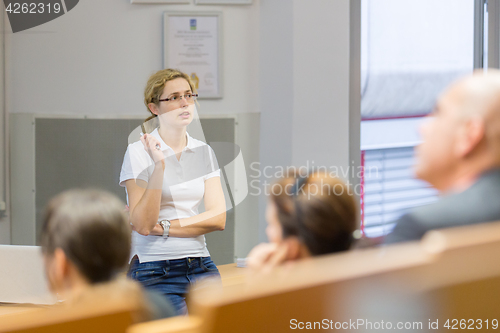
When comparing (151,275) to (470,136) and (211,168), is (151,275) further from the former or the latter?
(470,136)

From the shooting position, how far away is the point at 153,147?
2.01m

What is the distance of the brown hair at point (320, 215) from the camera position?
30.5 inches

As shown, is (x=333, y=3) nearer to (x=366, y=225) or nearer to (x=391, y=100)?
(x=391, y=100)

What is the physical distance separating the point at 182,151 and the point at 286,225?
136 centimetres

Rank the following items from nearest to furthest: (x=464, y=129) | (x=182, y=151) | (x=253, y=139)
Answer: (x=464, y=129) → (x=182, y=151) → (x=253, y=139)

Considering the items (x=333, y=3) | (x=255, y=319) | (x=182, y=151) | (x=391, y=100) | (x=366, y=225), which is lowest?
(x=366, y=225)

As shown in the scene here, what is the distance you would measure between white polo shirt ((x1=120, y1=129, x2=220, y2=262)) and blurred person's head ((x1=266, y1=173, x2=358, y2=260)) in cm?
118

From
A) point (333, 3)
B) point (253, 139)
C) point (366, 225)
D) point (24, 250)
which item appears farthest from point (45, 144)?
point (366, 225)

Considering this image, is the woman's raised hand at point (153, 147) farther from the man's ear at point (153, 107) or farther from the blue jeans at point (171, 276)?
the blue jeans at point (171, 276)

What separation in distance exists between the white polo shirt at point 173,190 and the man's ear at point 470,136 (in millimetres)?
1361

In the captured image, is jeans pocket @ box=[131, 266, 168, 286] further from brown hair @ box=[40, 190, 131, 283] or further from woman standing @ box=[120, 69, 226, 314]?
brown hair @ box=[40, 190, 131, 283]

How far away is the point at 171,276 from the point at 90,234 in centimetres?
113

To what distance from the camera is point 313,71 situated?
2961mm

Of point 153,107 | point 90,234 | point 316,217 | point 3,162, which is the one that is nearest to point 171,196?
point 153,107
